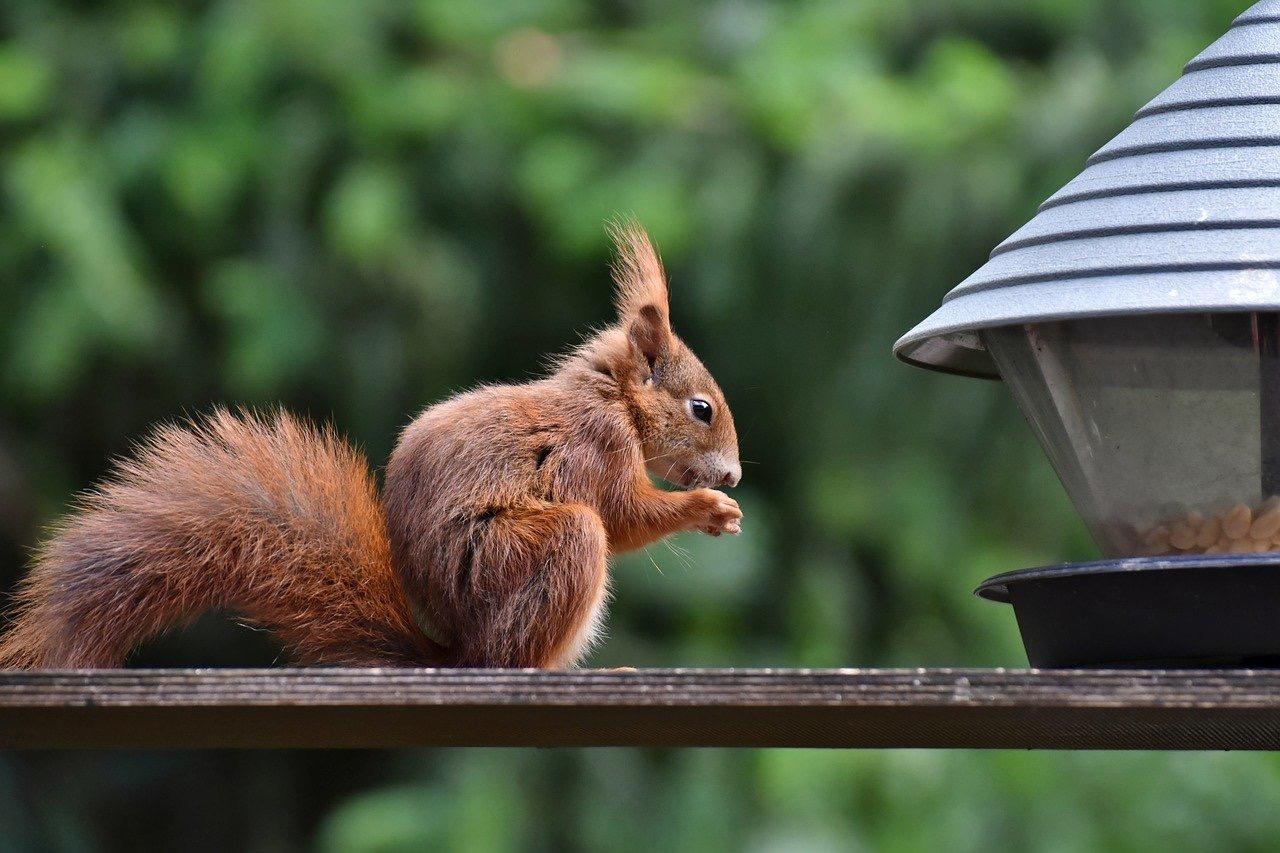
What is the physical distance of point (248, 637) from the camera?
323 cm

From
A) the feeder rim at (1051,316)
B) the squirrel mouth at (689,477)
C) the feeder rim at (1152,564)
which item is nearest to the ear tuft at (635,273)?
the squirrel mouth at (689,477)

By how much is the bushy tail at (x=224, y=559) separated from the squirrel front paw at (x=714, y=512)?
0.74 feet

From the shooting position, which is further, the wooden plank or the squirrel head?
the squirrel head

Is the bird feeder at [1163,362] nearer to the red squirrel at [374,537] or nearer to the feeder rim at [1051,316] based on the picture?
the feeder rim at [1051,316]

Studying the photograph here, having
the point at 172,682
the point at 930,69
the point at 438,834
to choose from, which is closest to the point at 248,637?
the point at 438,834

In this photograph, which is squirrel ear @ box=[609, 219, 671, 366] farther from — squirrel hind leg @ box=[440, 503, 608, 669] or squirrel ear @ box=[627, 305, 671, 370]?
squirrel hind leg @ box=[440, 503, 608, 669]

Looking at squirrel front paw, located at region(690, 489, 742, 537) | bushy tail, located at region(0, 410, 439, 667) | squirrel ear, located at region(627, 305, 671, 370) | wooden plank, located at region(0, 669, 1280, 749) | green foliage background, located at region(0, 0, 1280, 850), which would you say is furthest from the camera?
green foliage background, located at region(0, 0, 1280, 850)

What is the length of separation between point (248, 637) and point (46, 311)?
0.74 metres

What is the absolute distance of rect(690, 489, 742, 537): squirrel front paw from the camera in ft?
4.39

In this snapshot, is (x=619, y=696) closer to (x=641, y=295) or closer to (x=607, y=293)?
(x=641, y=295)

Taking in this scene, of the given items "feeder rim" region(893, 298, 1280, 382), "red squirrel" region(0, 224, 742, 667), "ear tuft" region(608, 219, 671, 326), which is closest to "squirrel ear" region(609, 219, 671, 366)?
"ear tuft" region(608, 219, 671, 326)

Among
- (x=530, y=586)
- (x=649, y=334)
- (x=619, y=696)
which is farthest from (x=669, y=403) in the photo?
(x=619, y=696)

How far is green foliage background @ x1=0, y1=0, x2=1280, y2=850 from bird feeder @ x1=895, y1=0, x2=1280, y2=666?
1.56m

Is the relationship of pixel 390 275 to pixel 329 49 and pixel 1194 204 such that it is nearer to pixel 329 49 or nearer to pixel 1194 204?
pixel 329 49
